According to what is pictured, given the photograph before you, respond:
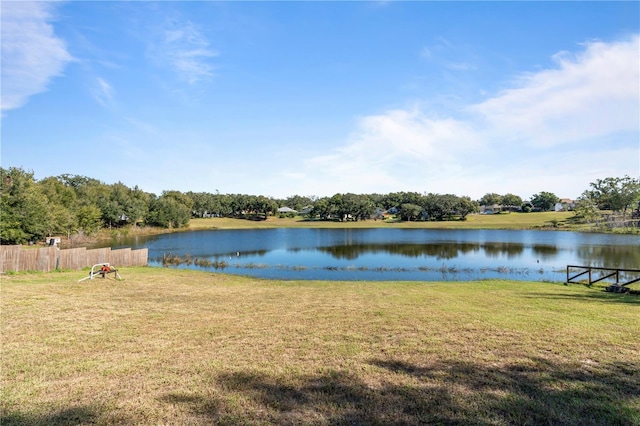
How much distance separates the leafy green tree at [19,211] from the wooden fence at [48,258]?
2031cm

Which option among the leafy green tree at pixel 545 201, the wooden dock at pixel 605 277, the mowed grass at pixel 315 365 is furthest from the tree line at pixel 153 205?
the wooden dock at pixel 605 277

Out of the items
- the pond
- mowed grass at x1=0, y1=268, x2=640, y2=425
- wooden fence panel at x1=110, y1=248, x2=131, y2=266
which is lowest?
the pond

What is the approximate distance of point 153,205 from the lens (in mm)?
87188

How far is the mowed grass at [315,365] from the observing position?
4441 millimetres

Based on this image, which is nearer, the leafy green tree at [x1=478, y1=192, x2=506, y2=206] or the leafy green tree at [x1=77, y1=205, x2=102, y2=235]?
the leafy green tree at [x1=77, y1=205, x2=102, y2=235]

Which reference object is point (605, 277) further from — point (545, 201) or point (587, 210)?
point (545, 201)

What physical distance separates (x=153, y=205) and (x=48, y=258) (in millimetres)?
73134

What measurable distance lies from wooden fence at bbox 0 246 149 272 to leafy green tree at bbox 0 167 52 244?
20.3 m

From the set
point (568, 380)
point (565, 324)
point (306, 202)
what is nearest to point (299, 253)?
point (565, 324)

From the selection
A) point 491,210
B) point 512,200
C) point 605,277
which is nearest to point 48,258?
point 605,277

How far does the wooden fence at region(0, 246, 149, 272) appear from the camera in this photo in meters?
18.1

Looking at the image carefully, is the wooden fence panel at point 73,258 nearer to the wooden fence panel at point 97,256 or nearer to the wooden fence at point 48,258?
the wooden fence at point 48,258

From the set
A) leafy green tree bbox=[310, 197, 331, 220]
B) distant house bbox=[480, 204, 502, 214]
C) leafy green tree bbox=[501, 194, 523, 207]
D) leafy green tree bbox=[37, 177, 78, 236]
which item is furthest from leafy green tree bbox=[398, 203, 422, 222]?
leafy green tree bbox=[37, 177, 78, 236]

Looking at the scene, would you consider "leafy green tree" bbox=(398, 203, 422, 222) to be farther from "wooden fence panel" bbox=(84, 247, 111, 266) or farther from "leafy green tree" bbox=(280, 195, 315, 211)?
"wooden fence panel" bbox=(84, 247, 111, 266)
